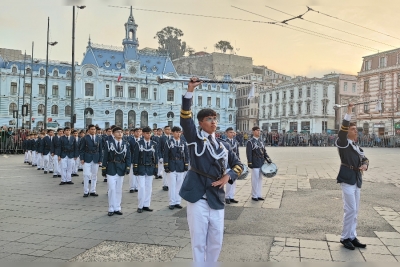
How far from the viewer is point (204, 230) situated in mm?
3984

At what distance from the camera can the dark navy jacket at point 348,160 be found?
19.4 ft

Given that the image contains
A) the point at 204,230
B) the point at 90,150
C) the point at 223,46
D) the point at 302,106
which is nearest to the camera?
the point at 204,230

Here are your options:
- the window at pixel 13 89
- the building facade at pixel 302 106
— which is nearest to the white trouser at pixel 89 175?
the building facade at pixel 302 106

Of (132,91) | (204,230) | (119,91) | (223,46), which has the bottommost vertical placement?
(204,230)

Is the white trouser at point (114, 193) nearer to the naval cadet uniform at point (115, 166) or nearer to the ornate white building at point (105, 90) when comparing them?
the naval cadet uniform at point (115, 166)

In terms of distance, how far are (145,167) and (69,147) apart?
6.66 meters

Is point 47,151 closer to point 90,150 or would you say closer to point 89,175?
point 90,150

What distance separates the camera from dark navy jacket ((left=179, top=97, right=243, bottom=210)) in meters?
4.04

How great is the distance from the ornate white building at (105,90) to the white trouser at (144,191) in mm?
55617

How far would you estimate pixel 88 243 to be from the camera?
19.4 ft

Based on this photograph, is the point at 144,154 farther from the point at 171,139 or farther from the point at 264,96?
the point at 264,96

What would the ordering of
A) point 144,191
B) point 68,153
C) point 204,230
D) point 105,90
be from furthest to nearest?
point 105,90, point 68,153, point 144,191, point 204,230

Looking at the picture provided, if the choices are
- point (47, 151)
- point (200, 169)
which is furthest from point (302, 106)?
point (200, 169)

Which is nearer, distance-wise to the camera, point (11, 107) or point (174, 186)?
point (174, 186)
